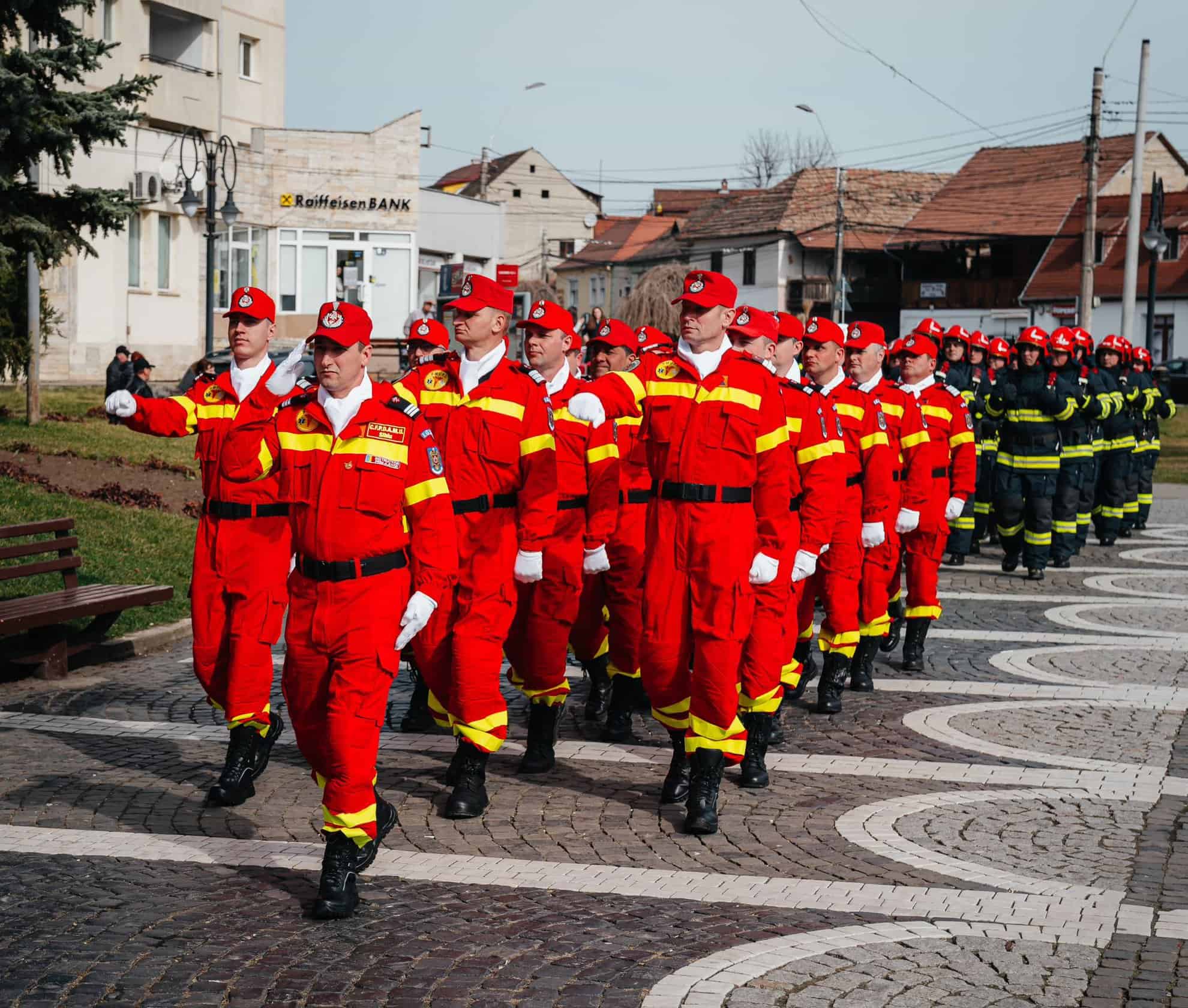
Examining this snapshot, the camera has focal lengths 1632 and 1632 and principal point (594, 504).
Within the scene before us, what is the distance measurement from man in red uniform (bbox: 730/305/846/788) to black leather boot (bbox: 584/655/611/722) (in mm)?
1450

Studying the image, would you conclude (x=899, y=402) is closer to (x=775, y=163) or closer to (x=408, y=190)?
(x=408, y=190)

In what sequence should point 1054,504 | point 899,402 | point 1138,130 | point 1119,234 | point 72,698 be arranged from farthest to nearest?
point 1119,234, point 1138,130, point 1054,504, point 899,402, point 72,698

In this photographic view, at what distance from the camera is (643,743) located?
29.2ft

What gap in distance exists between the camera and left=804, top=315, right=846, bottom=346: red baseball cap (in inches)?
367

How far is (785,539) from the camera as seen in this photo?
7309mm

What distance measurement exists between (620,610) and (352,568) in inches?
134

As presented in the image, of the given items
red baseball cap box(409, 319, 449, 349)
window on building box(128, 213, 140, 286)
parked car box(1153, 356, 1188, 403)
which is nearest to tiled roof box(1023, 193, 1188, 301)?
parked car box(1153, 356, 1188, 403)

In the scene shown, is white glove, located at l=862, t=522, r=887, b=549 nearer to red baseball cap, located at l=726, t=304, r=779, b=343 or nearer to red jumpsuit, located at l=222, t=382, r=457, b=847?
red baseball cap, located at l=726, t=304, r=779, b=343

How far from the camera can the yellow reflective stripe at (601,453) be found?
351 inches

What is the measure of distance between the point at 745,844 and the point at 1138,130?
30.3 metres

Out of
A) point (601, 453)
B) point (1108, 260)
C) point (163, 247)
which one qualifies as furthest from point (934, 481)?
point (1108, 260)

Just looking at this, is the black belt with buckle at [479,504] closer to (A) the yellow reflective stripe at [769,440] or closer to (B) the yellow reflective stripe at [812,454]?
(A) the yellow reflective stripe at [769,440]

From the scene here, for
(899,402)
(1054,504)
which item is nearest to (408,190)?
(1054,504)

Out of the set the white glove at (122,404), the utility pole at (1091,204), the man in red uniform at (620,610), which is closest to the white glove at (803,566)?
the man in red uniform at (620,610)
